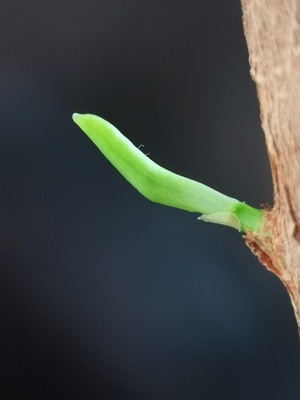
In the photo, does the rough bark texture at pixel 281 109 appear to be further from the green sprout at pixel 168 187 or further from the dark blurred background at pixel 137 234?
the dark blurred background at pixel 137 234

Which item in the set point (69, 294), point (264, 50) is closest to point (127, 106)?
point (69, 294)

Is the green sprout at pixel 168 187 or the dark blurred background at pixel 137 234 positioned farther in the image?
the dark blurred background at pixel 137 234

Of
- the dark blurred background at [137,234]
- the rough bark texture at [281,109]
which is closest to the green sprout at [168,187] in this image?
the rough bark texture at [281,109]

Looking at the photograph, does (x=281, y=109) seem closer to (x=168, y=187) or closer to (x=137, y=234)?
(x=168, y=187)

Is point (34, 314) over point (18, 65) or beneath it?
beneath

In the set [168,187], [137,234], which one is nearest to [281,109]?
[168,187]

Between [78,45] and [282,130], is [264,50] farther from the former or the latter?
[78,45]

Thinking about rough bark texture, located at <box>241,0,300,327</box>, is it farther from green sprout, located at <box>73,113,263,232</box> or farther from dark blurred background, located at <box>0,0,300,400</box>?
dark blurred background, located at <box>0,0,300,400</box>
